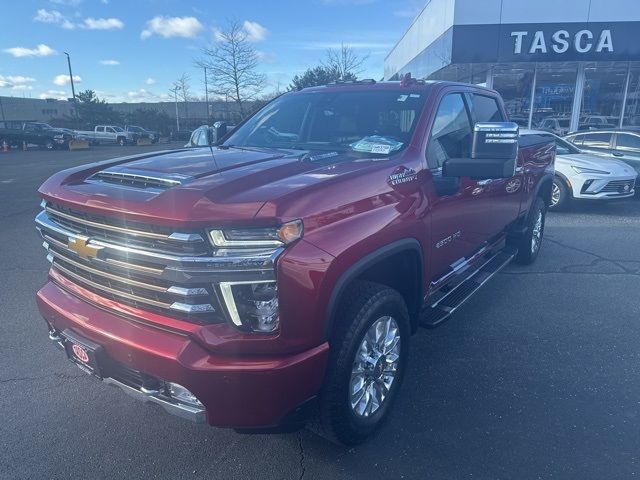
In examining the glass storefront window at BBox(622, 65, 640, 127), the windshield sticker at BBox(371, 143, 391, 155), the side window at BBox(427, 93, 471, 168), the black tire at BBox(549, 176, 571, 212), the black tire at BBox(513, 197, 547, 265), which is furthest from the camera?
the glass storefront window at BBox(622, 65, 640, 127)

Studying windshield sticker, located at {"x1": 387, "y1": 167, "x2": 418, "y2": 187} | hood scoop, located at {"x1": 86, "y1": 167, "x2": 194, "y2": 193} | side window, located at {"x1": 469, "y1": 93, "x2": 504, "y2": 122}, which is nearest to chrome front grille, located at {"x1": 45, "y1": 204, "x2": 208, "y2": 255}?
hood scoop, located at {"x1": 86, "y1": 167, "x2": 194, "y2": 193}

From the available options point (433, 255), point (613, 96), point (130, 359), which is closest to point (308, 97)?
point (433, 255)

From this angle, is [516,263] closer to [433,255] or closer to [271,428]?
[433,255]

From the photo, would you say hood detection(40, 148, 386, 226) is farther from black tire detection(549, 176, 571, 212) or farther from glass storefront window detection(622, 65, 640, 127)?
glass storefront window detection(622, 65, 640, 127)

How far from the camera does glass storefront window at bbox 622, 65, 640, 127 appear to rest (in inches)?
802

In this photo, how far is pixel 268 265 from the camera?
6.61 ft

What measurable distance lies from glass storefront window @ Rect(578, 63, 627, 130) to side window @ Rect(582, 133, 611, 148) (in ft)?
32.9

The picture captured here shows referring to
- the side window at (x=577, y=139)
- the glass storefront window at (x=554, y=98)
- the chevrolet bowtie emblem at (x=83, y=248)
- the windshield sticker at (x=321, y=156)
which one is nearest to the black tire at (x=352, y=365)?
the windshield sticker at (x=321, y=156)

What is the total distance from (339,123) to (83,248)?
81.7 inches

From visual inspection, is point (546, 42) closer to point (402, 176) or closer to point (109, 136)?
point (402, 176)

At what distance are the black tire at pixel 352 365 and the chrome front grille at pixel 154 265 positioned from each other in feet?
2.09

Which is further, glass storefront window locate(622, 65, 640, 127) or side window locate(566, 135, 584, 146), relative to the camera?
glass storefront window locate(622, 65, 640, 127)

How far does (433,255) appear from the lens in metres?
3.25

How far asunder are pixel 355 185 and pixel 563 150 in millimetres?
9191
